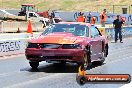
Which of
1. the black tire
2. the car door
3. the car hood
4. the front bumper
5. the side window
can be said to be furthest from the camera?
the side window

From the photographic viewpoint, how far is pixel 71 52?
510 inches

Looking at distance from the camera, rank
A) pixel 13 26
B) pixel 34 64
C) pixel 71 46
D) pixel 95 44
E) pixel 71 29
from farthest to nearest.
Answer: pixel 13 26 → pixel 95 44 → pixel 71 29 → pixel 34 64 → pixel 71 46

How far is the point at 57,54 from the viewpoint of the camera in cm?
1286

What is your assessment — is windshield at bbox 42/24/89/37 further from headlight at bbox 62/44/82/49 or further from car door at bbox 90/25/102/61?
headlight at bbox 62/44/82/49

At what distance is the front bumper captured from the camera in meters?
12.9

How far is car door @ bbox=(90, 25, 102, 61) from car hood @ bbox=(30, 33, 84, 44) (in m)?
0.73

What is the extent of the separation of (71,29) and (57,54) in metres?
1.61

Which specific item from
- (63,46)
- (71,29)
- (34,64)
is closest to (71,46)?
(63,46)

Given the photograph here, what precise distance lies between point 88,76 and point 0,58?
589 inches

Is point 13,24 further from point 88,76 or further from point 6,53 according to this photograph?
point 88,76

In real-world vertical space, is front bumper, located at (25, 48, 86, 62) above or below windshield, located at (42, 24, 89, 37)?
below

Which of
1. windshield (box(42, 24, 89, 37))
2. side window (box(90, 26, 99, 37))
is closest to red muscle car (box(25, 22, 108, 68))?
windshield (box(42, 24, 89, 37))

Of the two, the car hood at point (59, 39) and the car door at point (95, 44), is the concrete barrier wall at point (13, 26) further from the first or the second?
the car hood at point (59, 39)

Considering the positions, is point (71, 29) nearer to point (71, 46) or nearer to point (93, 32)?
point (93, 32)
